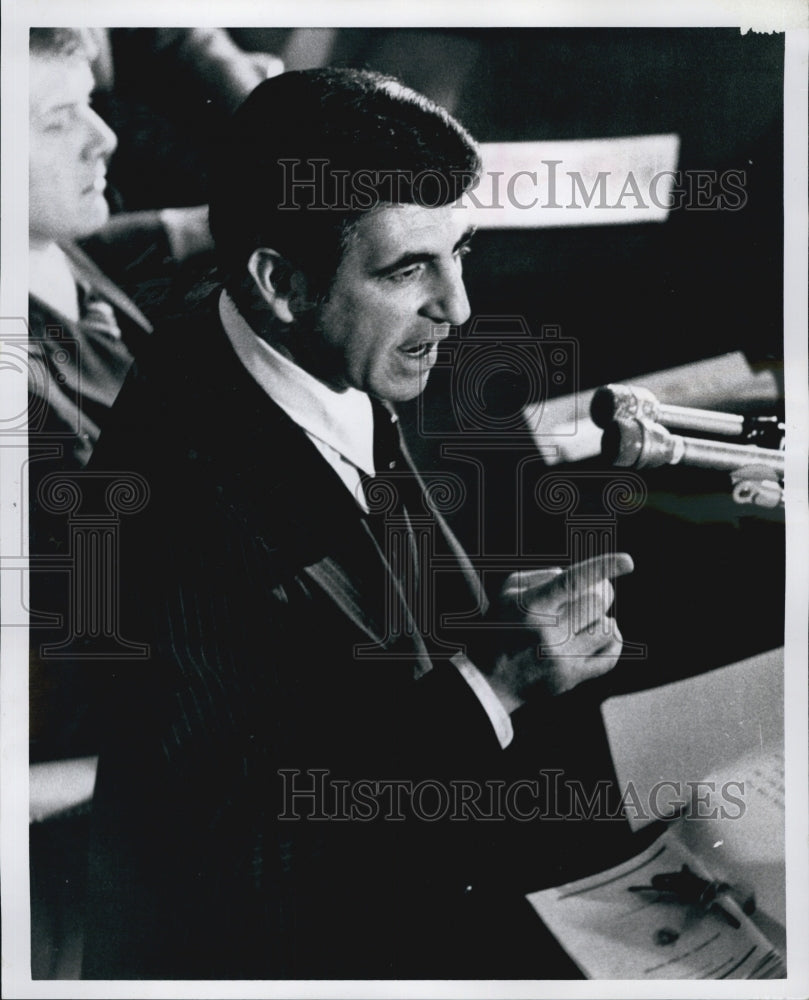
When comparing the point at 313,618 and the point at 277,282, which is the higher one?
the point at 277,282

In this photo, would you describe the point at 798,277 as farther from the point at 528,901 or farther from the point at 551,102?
the point at 528,901

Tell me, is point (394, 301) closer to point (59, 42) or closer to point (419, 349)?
point (419, 349)

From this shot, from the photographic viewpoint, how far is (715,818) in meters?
1.22

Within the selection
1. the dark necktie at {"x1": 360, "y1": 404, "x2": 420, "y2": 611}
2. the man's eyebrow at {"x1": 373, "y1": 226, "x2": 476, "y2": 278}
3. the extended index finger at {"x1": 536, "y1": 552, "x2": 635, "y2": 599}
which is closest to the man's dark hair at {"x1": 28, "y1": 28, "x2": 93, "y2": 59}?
the man's eyebrow at {"x1": 373, "y1": 226, "x2": 476, "y2": 278}

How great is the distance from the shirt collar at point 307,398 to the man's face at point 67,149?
0.21 m

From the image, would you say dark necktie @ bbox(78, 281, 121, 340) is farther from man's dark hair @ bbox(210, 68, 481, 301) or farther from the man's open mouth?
the man's open mouth

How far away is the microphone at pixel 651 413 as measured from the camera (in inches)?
47.6

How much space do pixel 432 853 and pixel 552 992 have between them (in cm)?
23

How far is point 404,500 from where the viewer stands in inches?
47.3

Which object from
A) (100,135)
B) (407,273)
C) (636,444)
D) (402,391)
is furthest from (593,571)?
(100,135)

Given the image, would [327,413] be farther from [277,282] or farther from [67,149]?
[67,149]

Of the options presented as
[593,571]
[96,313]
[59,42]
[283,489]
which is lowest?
[593,571]

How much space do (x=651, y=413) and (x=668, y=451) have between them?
0.17 feet

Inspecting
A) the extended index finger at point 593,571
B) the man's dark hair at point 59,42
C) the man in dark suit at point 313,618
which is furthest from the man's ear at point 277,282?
the extended index finger at point 593,571
